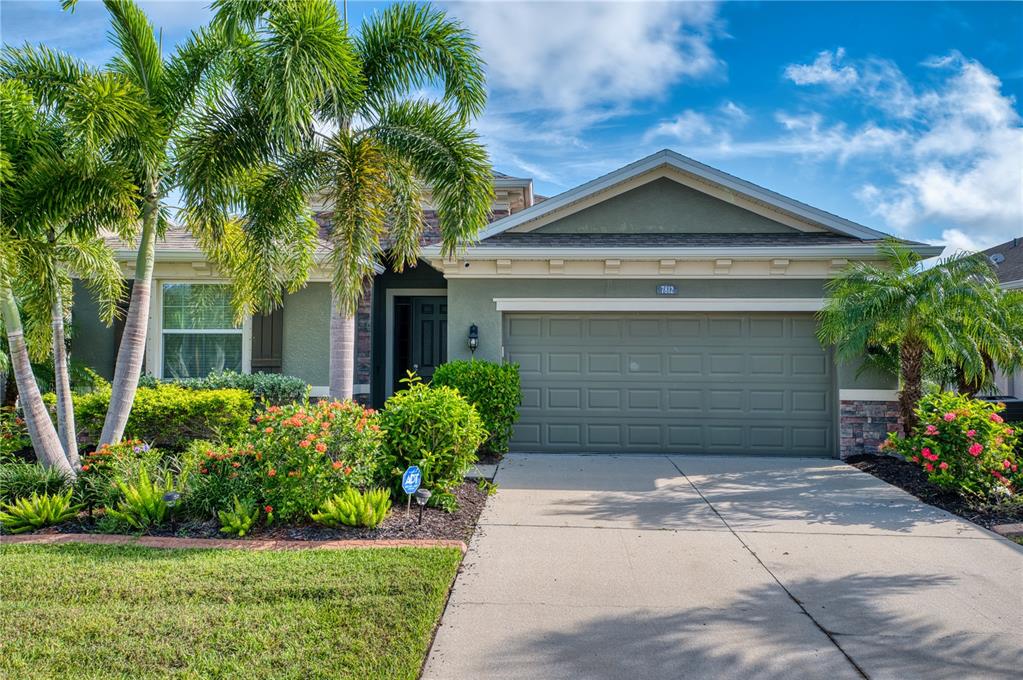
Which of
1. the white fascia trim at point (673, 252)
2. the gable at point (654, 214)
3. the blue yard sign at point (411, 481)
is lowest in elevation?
the blue yard sign at point (411, 481)

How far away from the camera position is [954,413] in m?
6.82

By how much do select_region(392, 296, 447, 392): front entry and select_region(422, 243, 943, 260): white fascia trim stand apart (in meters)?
2.48

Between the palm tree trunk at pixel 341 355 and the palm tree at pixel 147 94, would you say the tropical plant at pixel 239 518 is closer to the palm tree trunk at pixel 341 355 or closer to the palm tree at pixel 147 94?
the palm tree trunk at pixel 341 355

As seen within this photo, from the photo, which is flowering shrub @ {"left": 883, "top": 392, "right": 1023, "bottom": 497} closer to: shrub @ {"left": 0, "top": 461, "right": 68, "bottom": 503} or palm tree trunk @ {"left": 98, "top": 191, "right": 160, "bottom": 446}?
palm tree trunk @ {"left": 98, "top": 191, "right": 160, "bottom": 446}

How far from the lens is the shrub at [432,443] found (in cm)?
609

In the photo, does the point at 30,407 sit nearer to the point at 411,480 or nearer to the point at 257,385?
the point at 257,385

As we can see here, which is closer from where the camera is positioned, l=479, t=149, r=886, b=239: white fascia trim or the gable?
l=479, t=149, r=886, b=239: white fascia trim

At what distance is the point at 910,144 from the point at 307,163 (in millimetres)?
10781

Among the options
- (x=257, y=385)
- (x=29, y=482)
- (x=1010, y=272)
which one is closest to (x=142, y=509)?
(x=29, y=482)

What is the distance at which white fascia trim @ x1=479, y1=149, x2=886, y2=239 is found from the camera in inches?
381

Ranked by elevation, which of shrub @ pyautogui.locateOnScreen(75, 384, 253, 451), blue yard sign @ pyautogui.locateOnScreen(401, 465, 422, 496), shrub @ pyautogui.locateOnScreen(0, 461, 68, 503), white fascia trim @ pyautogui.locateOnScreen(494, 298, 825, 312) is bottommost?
shrub @ pyautogui.locateOnScreen(0, 461, 68, 503)

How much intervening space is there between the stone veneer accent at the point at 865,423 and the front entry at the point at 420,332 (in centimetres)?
705

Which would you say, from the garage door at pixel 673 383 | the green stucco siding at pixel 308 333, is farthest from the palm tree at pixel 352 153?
the garage door at pixel 673 383

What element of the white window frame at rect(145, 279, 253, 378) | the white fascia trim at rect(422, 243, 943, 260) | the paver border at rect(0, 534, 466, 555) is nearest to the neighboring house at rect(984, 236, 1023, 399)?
the white fascia trim at rect(422, 243, 943, 260)
